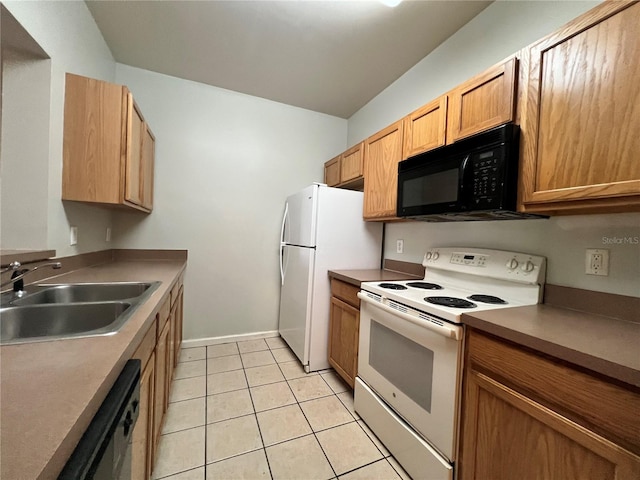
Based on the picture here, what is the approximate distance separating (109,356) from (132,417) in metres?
0.18

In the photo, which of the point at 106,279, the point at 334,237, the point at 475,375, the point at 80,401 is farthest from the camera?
the point at 334,237

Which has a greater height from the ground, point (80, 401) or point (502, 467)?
point (80, 401)

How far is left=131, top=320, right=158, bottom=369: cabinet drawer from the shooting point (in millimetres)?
886

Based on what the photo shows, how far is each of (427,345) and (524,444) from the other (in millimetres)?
433

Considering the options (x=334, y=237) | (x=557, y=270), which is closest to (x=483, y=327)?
(x=557, y=270)

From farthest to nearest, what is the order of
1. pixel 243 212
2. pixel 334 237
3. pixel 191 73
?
1. pixel 243 212
2. pixel 191 73
3. pixel 334 237

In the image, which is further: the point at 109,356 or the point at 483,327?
the point at 483,327

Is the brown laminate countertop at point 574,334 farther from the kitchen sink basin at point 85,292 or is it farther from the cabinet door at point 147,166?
the cabinet door at point 147,166

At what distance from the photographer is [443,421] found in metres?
1.13

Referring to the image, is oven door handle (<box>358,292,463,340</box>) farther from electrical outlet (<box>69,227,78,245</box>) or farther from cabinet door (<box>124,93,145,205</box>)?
electrical outlet (<box>69,227,78,245</box>)

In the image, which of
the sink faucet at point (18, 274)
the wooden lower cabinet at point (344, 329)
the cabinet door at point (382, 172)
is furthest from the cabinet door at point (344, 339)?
the sink faucet at point (18, 274)

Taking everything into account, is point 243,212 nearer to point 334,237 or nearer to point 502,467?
point 334,237

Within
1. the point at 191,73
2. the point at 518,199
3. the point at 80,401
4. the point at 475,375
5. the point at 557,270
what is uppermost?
the point at 191,73

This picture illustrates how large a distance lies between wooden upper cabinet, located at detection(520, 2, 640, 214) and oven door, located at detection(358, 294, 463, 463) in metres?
0.70
